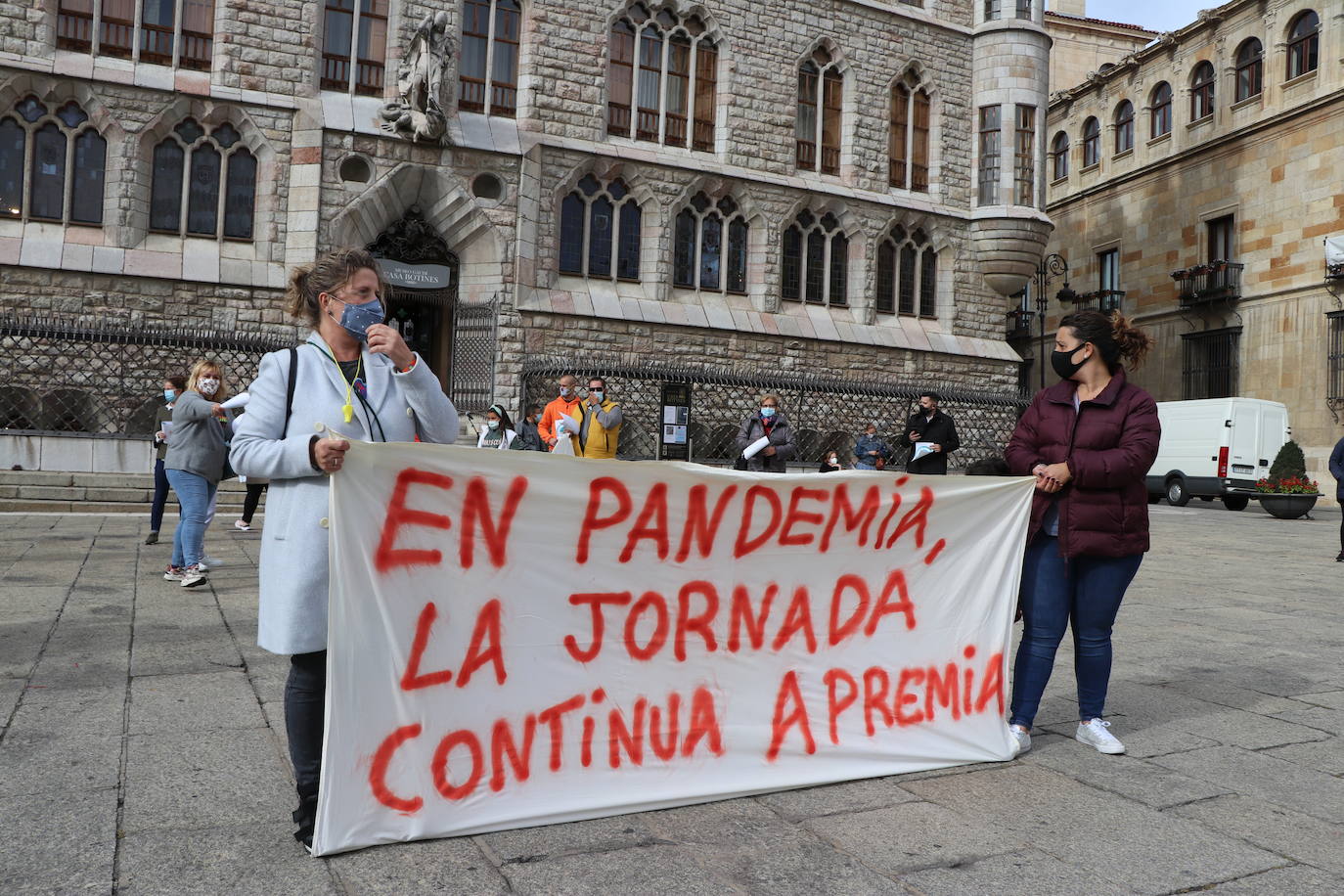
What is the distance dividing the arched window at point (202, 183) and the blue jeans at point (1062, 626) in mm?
18477

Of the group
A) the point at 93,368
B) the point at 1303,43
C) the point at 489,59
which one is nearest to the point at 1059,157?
the point at 1303,43

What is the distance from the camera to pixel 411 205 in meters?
20.7

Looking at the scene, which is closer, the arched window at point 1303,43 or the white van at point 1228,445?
the white van at point 1228,445

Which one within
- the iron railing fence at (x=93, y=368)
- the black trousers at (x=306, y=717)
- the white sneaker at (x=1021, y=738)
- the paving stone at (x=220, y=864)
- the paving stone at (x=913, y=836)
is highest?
the iron railing fence at (x=93, y=368)

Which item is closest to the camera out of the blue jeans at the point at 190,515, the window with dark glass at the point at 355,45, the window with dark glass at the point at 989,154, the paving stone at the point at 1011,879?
the paving stone at the point at 1011,879

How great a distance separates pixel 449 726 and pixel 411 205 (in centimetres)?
1886

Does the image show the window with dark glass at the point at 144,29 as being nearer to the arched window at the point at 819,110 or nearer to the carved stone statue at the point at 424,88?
the carved stone statue at the point at 424,88

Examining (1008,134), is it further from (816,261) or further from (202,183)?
(202,183)

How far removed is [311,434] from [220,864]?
1.16 meters

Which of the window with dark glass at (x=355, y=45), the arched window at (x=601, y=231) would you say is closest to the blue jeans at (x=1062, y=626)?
the arched window at (x=601, y=231)

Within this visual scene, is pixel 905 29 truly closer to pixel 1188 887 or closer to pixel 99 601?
pixel 99 601

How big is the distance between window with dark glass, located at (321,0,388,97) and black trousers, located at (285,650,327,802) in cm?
1912

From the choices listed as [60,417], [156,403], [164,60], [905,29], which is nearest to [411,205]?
[164,60]

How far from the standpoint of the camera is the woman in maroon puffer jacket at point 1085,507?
4.05 m
